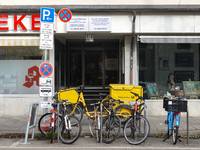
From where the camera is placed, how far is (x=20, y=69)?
9.98 metres

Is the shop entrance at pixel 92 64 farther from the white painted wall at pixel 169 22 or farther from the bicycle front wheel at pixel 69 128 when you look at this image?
the bicycle front wheel at pixel 69 128

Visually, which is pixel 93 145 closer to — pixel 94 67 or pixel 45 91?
pixel 45 91

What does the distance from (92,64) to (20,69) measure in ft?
15.6

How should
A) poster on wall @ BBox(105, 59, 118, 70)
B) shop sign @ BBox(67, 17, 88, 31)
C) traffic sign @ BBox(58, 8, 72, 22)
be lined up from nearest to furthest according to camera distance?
traffic sign @ BBox(58, 8, 72, 22) < shop sign @ BBox(67, 17, 88, 31) < poster on wall @ BBox(105, 59, 118, 70)

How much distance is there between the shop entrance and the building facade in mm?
2412

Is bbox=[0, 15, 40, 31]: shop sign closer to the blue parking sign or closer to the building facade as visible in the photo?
the building facade

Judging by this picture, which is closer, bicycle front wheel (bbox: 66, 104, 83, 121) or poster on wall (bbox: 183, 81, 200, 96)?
bicycle front wheel (bbox: 66, 104, 83, 121)

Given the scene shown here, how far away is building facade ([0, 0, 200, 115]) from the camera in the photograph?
371 inches

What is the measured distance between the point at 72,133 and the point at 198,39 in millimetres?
6343

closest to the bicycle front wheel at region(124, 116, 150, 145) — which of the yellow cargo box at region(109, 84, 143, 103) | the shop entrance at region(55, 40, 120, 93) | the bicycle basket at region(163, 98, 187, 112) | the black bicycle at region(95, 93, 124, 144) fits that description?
the black bicycle at region(95, 93, 124, 144)

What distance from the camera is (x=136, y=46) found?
10.1m

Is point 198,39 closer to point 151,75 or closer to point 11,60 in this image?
point 151,75

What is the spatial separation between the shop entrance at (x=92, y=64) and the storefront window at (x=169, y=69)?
3127mm

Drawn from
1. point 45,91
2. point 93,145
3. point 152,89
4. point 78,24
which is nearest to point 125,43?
point 78,24
